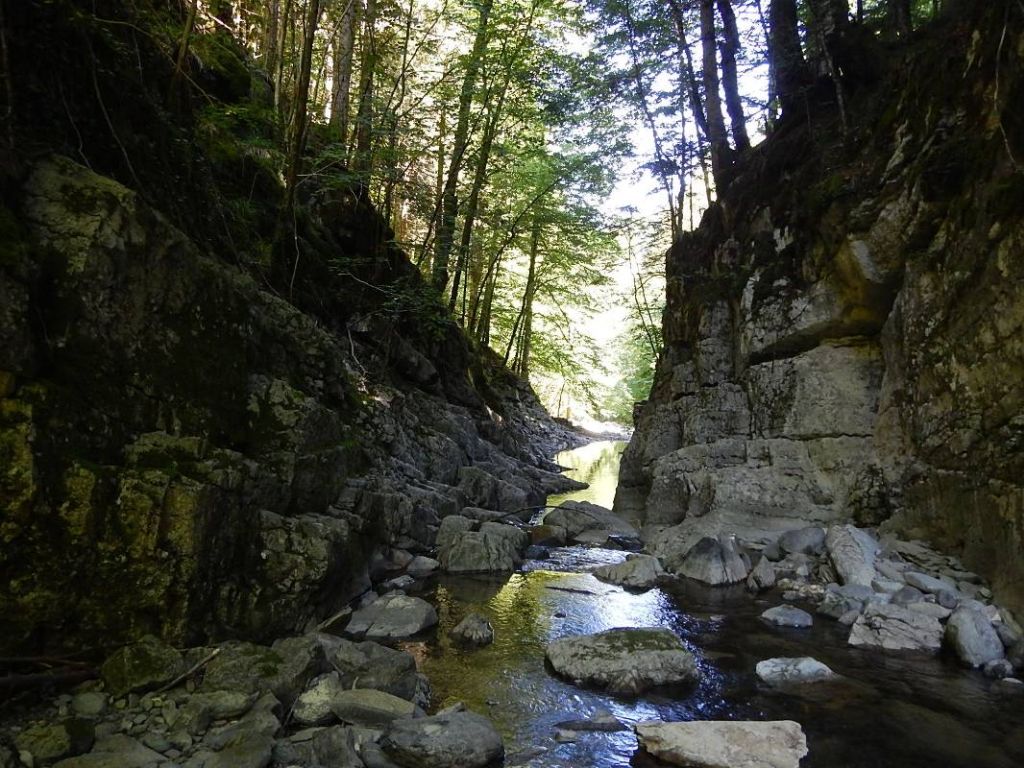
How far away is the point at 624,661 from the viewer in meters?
5.33

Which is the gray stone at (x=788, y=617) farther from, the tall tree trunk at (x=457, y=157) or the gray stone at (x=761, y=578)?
the tall tree trunk at (x=457, y=157)

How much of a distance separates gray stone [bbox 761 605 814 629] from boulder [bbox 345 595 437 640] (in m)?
4.03

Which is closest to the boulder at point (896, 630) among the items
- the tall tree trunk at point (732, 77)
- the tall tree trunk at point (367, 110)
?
the tall tree trunk at point (367, 110)

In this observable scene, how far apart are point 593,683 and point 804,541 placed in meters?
5.58

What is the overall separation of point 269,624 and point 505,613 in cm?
293

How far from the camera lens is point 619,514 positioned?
1438 cm

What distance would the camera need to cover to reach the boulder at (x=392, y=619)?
6.16m

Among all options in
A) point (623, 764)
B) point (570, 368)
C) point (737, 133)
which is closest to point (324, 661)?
point (623, 764)

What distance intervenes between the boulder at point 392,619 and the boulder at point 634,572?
3.31m

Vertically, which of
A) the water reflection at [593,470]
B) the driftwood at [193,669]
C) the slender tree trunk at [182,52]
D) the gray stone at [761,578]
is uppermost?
the slender tree trunk at [182,52]

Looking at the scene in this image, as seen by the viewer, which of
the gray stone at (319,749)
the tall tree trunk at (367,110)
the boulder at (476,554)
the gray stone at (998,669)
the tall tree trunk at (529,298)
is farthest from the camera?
the tall tree trunk at (529,298)

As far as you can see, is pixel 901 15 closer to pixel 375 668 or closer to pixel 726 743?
pixel 726 743

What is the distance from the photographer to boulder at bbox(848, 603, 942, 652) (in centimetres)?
591

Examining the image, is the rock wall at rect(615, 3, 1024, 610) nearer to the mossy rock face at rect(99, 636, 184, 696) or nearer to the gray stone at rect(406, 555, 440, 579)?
the gray stone at rect(406, 555, 440, 579)
